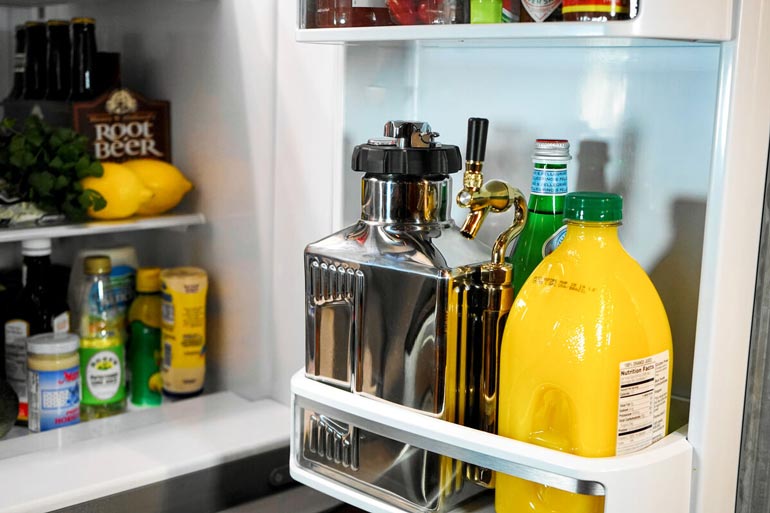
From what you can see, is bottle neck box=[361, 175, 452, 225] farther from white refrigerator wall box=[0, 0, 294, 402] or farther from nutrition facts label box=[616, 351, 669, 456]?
white refrigerator wall box=[0, 0, 294, 402]

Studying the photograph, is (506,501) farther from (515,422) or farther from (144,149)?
(144,149)

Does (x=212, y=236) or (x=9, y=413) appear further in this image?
(x=212, y=236)

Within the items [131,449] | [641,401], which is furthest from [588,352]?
[131,449]

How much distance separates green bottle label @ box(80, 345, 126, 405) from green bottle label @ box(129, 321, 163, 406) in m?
0.07

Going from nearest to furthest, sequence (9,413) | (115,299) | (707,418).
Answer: (707,418) < (9,413) < (115,299)

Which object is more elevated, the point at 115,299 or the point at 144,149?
the point at 144,149

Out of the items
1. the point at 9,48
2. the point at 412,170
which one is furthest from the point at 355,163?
the point at 9,48

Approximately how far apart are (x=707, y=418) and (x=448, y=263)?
275 millimetres

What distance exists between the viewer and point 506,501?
828 millimetres

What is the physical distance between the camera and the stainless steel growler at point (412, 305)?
83 cm

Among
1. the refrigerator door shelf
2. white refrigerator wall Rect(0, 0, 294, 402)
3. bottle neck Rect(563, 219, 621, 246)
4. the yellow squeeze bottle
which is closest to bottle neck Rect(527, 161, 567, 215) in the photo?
bottle neck Rect(563, 219, 621, 246)

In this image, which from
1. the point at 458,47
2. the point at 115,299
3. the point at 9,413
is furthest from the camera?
the point at 115,299

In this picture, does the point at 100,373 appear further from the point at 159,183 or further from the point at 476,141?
the point at 476,141

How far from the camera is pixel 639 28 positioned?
662mm
